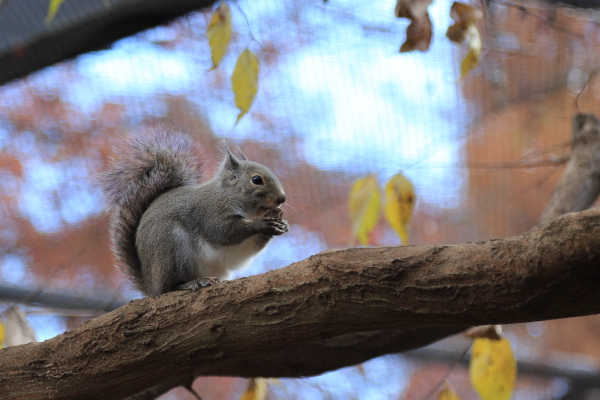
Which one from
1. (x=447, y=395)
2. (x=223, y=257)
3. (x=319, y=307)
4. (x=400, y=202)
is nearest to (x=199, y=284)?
(x=223, y=257)

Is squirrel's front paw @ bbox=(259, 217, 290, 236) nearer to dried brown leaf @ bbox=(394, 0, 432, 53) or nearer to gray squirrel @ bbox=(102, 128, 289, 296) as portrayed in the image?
gray squirrel @ bbox=(102, 128, 289, 296)

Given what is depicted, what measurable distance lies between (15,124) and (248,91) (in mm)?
2450

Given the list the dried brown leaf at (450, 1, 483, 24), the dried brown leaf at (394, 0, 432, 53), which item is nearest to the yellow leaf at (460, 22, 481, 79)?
the dried brown leaf at (450, 1, 483, 24)

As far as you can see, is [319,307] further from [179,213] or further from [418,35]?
[179,213]

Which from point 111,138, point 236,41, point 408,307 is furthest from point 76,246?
point 408,307

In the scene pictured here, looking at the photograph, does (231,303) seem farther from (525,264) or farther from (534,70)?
(534,70)

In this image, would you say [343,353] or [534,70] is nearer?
[343,353]

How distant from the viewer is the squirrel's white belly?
235 cm

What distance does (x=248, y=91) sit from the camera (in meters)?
1.77

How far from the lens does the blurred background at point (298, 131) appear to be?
326cm

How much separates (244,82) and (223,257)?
0.88m

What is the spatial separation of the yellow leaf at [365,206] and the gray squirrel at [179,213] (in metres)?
0.28

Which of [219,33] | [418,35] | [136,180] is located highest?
[136,180]

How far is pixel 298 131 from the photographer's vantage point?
12.2ft
